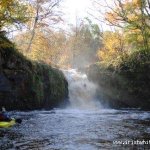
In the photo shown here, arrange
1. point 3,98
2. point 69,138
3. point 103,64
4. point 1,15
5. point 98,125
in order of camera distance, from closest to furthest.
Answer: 1. point 69,138
2. point 98,125
3. point 1,15
4. point 3,98
5. point 103,64

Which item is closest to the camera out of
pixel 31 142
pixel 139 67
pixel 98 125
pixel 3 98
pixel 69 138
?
pixel 31 142

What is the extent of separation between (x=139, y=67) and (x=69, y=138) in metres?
15.7

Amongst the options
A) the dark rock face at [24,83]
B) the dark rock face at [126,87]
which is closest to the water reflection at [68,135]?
the dark rock face at [24,83]

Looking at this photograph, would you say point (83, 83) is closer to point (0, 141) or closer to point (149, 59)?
point (149, 59)

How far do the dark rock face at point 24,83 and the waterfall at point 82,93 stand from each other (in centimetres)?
258

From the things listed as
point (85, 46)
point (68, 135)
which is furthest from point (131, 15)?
point (85, 46)

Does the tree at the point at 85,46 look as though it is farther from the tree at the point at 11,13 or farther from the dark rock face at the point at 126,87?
the tree at the point at 11,13

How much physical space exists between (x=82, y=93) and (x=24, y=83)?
346 inches

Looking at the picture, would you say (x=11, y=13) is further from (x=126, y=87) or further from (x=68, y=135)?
(x=126, y=87)

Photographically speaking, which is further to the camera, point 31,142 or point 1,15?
point 1,15

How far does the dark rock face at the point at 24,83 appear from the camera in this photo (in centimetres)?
1850

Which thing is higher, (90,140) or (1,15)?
(1,15)

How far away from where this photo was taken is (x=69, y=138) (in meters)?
10.4

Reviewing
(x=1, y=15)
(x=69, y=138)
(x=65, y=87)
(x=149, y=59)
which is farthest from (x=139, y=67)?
(x=69, y=138)
